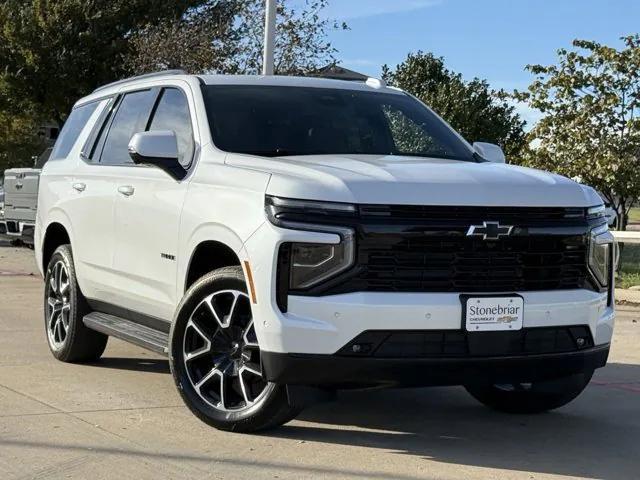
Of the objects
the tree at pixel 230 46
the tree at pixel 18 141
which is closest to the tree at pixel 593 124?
the tree at pixel 230 46

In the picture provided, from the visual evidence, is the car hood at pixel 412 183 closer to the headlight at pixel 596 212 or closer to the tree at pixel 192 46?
the headlight at pixel 596 212

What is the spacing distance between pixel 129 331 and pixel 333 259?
2064 millimetres

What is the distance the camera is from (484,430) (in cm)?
598

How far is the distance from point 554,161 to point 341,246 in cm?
1562

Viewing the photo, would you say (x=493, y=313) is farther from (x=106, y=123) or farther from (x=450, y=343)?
(x=106, y=123)

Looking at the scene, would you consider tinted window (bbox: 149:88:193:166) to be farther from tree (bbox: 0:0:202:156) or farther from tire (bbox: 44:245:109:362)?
tree (bbox: 0:0:202:156)

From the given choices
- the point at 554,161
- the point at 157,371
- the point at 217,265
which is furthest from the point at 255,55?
the point at 217,265

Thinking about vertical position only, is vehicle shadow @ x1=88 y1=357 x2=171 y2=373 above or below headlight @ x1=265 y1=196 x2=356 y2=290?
below

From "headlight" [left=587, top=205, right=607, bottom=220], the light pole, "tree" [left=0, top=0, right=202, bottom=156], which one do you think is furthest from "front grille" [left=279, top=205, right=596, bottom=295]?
"tree" [left=0, top=0, right=202, bottom=156]

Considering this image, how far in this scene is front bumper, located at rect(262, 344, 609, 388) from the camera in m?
5.01

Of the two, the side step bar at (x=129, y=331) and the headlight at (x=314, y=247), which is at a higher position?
the headlight at (x=314, y=247)

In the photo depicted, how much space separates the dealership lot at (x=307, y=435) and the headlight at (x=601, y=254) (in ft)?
2.91

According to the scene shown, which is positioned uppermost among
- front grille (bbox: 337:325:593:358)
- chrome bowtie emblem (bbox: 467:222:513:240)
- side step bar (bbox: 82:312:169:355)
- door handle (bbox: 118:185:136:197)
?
chrome bowtie emblem (bbox: 467:222:513:240)

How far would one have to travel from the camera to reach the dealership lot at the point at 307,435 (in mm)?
4973
